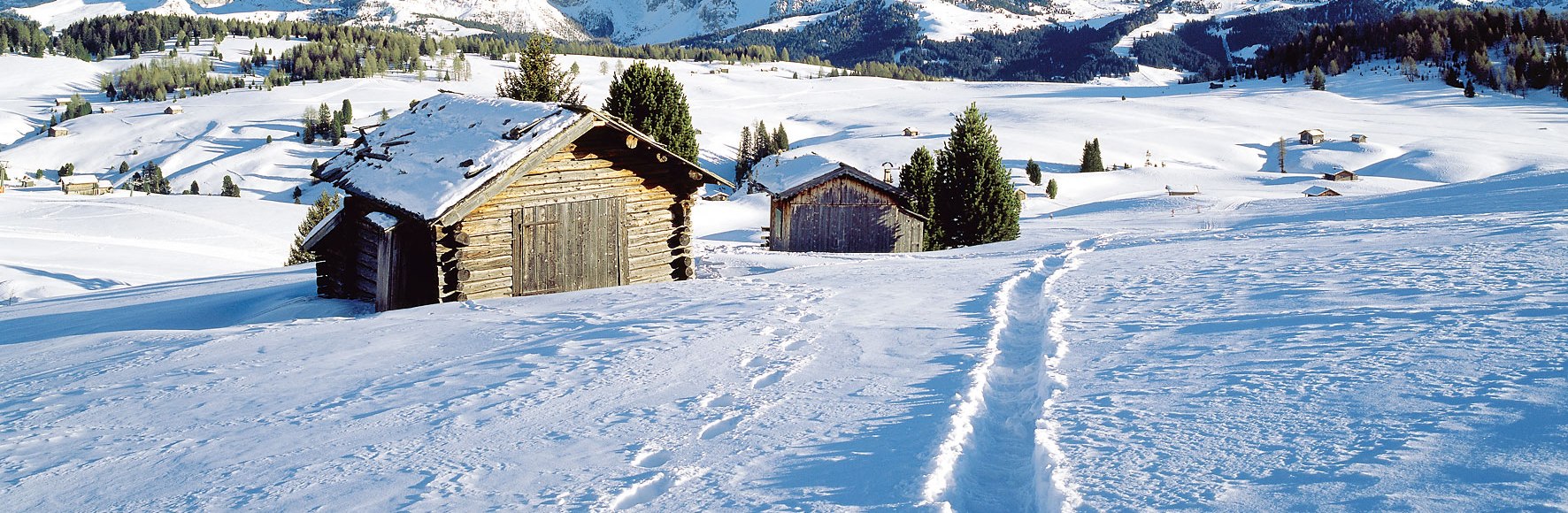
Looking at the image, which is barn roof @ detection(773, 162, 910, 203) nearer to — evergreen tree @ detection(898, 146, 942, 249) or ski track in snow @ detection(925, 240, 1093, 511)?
evergreen tree @ detection(898, 146, 942, 249)

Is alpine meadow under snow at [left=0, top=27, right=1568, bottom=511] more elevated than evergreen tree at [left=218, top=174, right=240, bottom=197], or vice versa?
alpine meadow under snow at [left=0, top=27, right=1568, bottom=511]

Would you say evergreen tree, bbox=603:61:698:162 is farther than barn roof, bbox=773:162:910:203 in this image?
Yes

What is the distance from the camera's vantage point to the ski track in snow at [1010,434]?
6.01m

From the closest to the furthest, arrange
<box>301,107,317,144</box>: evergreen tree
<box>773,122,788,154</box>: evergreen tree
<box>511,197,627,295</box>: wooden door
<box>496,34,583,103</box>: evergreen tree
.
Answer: <box>511,197,627,295</box>: wooden door
<box>496,34,583,103</box>: evergreen tree
<box>773,122,788,154</box>: evergreen tree
<box>301,107,317,144</box>: evergreen tree

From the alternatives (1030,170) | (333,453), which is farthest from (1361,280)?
(1030,170)

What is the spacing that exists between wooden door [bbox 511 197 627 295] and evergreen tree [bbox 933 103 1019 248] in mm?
19723

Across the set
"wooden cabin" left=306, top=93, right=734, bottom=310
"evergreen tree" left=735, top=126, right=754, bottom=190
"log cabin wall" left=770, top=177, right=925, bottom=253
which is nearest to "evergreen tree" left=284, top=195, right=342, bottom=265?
"log cabin wall" left=770, top=177, right=925, bottom=253

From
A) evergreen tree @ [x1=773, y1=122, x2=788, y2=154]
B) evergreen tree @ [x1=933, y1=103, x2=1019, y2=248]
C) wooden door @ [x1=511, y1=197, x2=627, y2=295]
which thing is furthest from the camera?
evergreen tree @ [x1=773, y1=122, x2=788, y2=154]

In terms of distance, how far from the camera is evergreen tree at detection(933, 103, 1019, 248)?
119 ft

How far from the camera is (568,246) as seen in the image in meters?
18.7

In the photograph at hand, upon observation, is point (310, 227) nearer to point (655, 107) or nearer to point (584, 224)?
point (655, 107)

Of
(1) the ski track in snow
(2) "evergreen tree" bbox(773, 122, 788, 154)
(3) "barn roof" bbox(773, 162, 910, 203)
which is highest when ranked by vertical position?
(2) "evergreen tree" bbox(773, 122, 788, 154)

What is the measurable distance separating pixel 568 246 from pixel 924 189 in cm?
2171

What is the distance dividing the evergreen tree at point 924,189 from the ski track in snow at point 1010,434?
2580cm
